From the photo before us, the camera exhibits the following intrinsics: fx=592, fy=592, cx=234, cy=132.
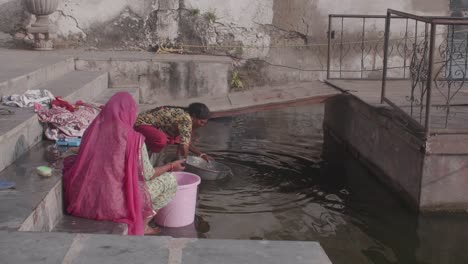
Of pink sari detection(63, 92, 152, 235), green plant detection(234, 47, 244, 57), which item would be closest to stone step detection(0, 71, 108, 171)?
pink sari detection(63, 92, 152, 235)

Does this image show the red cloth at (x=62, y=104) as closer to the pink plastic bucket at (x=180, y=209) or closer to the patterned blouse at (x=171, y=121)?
the patterned blouse at (x=171, y=121)

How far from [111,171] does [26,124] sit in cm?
157

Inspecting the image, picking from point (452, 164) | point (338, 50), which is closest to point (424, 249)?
point (452, 164)

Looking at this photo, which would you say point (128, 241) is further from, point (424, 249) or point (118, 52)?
point (118, 52)

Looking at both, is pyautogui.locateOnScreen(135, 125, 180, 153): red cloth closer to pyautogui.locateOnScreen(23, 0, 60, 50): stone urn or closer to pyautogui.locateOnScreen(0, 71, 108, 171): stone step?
pyautogui.locateOnScreen(0, 71, 108, 171): stone step

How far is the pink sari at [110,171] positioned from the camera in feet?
13.2

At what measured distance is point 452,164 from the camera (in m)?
5.77

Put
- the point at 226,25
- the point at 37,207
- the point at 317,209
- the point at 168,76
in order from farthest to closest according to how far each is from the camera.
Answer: the point at 226,25, the point at 168,76, the point at 317,209, the point at 37,207

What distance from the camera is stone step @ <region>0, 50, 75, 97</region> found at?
20.4 ft

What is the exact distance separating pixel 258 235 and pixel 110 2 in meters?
6.47

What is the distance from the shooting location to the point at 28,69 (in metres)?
7.13

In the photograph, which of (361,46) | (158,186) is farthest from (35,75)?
(361,46)

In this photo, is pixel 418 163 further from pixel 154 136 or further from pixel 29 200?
pixel 29 200

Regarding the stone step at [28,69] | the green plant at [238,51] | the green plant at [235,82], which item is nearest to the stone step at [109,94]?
the stone step at [28,69]
